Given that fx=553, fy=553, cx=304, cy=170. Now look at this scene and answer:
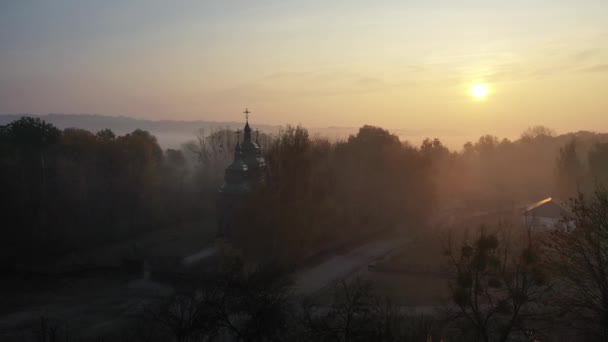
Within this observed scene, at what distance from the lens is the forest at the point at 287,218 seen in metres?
12.9

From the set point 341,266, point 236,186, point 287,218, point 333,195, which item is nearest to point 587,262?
point 341,266

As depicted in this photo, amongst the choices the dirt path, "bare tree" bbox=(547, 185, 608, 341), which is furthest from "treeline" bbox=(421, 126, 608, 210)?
"bare tree" bbox=(547, 185, 608, 341)

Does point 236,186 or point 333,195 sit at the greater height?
point 236,186

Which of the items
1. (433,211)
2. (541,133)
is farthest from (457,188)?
(541,133)

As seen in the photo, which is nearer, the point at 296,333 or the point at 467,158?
the point at 296,333

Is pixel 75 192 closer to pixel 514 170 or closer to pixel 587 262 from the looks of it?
pixel 587 262

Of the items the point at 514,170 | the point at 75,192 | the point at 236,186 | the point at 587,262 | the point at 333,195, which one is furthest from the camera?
the point at 514,170

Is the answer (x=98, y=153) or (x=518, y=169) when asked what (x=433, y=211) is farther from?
(x=518, y=169)

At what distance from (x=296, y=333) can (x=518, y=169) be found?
72.7 meters

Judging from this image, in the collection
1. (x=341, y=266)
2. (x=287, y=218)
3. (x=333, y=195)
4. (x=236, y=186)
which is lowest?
(x=341, y=266)

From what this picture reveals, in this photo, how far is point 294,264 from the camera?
27.5 m

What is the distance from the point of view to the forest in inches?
507

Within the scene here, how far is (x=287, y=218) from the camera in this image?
3039cm

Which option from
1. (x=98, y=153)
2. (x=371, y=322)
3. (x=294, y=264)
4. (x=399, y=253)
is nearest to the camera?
(x=371, y=322)
